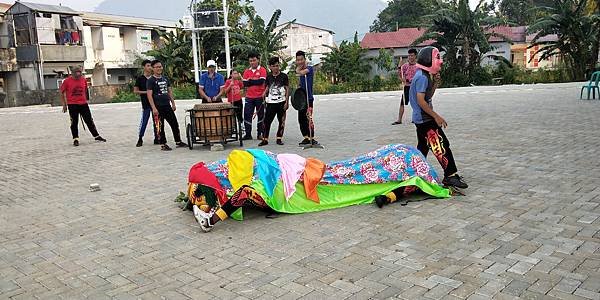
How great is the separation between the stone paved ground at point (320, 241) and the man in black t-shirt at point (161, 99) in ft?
7.26

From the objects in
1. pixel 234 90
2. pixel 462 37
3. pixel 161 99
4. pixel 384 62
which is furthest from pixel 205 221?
pixel 384 62

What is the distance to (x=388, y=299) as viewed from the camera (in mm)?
3520

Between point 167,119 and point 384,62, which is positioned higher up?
point 384,62

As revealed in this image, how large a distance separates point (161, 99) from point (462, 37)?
2317 cm

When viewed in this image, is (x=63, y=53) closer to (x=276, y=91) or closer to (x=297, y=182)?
(x=276, y=91)

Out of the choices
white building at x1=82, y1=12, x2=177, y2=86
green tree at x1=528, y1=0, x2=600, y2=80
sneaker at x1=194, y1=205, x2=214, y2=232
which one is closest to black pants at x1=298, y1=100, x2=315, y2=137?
sneaker at x1=194, y1=205, x2=214, y2=232

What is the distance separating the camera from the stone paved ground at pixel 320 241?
378 cm

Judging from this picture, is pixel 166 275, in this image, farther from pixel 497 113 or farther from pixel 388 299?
pixel 497 113

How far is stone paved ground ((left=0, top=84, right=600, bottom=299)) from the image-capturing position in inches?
149

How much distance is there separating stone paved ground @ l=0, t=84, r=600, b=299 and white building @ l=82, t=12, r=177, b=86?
32926mm

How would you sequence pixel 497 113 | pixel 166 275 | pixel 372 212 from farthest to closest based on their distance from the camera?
1. pixel 497 113
2. pixel 372 212
3. pixel 166 275

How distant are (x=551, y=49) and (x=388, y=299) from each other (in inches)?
1154

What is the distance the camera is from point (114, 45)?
131 feet

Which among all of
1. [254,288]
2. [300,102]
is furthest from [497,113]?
[254,288]
